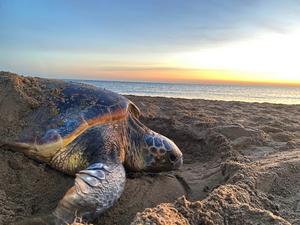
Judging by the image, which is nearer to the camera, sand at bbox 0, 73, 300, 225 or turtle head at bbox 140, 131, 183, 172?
sand at bbox 0, 73, 300, 225

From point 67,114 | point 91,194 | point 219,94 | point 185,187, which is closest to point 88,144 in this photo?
point 67,114

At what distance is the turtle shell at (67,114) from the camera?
7.97 feet

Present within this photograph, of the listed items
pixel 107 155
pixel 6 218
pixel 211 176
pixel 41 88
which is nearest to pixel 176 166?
pixel 211 176

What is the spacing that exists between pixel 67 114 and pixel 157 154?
86 centimetres

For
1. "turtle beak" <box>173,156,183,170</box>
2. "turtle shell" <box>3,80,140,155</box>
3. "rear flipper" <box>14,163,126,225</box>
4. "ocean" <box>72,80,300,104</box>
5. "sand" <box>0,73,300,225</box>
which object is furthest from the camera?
→ "ocean" <box>72,80,300,104</box>

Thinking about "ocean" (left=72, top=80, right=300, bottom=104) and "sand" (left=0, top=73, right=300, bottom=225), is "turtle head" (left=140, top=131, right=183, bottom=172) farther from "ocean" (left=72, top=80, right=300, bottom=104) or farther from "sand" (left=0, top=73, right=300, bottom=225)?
"ocean" (left=72, top=80, right=300, bottom=104)

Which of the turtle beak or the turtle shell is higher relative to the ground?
the turtle shell

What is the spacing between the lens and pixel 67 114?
2.58 meters

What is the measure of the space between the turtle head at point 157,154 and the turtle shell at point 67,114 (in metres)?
0.32

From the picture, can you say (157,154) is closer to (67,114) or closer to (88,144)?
(88,144)

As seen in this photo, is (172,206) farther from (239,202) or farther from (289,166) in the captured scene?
(289,166)

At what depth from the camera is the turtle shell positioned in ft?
7.97

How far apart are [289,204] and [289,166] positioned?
0.57 meters

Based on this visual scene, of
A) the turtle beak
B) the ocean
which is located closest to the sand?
the turtle beak
